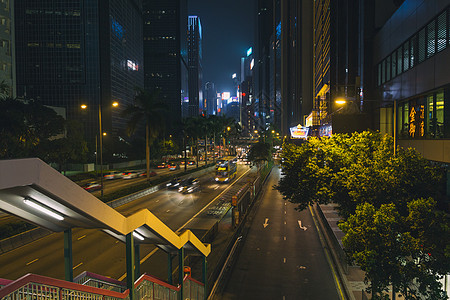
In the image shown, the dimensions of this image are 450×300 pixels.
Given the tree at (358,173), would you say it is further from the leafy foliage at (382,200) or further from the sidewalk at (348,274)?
the sidewalk at (348,274)

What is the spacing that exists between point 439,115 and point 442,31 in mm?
3814

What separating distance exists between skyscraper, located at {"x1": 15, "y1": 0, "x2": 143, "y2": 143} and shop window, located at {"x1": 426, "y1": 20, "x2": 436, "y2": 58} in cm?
9816

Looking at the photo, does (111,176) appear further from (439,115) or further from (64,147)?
(439,115)

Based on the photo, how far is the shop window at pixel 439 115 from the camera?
1470cm

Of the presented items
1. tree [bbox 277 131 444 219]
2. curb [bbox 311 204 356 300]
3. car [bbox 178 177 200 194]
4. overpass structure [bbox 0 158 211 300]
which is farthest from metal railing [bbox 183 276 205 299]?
car [bbox 178 177 200 194]

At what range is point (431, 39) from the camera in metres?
15.1

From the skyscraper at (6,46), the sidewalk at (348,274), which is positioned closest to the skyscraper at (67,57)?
the skyscraper at (6,46)

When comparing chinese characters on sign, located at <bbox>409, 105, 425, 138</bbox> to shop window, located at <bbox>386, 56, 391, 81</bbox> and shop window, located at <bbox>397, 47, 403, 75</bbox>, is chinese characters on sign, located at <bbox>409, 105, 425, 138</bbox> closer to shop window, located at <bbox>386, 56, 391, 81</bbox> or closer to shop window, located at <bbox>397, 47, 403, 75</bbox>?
shop window, located at <bbox>397, 47, 403, 75</bbox>

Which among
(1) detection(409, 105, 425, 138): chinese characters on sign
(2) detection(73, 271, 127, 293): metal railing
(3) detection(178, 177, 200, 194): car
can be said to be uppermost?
(1) detection(409, 105, 425, 138): chinese characters on sign

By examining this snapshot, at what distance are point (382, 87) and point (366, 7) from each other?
701 centimetres

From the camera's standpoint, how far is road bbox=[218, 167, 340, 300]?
15.6m

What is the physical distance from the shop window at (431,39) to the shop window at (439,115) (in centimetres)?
209

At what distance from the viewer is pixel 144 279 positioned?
27.6 ft

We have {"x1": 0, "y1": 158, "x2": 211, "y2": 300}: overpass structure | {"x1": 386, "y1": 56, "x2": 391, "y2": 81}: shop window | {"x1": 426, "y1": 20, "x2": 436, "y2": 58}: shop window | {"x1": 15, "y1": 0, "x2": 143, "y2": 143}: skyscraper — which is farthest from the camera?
{"x1": 15, "y1": 0, "x2": 143, "y2": 143}: skyscraper
